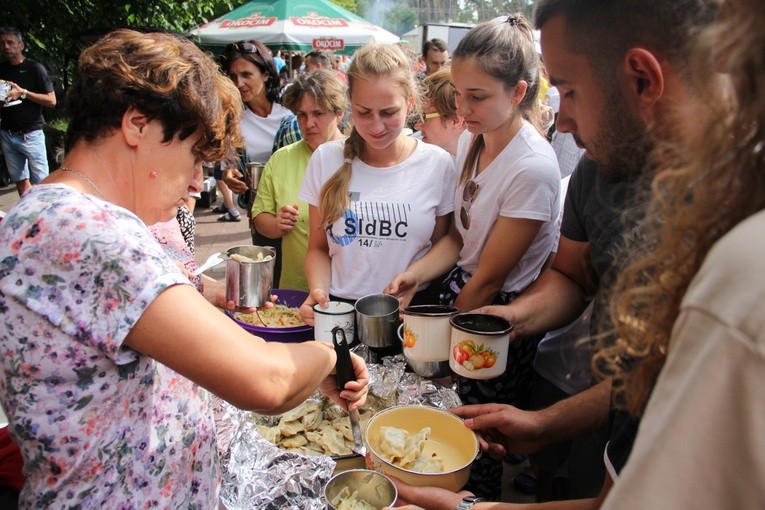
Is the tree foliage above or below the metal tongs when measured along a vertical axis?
below

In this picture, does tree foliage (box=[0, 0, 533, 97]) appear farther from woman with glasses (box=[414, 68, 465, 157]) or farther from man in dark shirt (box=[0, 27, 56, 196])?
woman with glasses (box=[414, 68, 465, 157])

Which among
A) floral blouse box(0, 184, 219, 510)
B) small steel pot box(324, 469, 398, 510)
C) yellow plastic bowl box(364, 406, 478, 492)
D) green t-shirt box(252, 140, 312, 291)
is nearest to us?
floral blouse box(0, 184, 219, 510)

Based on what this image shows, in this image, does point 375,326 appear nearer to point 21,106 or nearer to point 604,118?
point 604,118

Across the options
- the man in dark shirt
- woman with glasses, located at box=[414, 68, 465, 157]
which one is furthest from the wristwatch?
the man in dark shirt

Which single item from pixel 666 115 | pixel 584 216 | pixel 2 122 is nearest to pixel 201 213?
pixel 2 122

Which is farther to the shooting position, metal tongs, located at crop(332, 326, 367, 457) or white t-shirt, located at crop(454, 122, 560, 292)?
white t-shirt, located at crop(454, 122, 560, 292)

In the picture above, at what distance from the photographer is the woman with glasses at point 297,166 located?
→ 3379 mm

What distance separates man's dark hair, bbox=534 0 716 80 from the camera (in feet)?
4.34

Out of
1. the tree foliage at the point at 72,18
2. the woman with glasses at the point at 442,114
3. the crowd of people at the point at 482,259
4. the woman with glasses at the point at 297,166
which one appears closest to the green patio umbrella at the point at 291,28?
the tree foliage at the point at 72,18

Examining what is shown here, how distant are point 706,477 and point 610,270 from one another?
1291 millimetres

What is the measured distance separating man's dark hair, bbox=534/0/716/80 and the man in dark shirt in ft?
27.8

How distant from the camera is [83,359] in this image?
109 cm

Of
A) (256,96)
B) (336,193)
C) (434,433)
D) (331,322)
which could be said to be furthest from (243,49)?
(434,433)

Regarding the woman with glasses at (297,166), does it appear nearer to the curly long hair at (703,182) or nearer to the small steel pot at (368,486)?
the small steel pot at (368,486)
